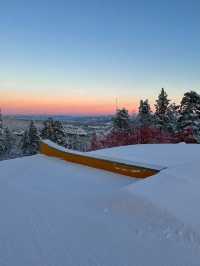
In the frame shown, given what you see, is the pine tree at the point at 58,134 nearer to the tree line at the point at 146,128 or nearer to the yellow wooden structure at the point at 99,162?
the tree line at the point at 146,128

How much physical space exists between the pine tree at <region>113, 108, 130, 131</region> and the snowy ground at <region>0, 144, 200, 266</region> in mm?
26300

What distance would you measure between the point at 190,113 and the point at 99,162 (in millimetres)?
18724

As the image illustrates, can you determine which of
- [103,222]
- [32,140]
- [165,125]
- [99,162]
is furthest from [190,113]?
[103,222]

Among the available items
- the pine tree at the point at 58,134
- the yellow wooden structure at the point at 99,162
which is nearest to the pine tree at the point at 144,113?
the pine tree at the point at 58,134

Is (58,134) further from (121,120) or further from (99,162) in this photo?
(99,162)

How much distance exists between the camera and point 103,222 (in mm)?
3559

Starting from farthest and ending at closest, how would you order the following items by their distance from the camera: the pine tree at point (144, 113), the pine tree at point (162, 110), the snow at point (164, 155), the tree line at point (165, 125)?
the pine tree at point (144, 113) → the pine tree at point (162, 110) → the tree line at point (165, 125) → the snow at point (164, 155)

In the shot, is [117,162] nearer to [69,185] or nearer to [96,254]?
[69,185]

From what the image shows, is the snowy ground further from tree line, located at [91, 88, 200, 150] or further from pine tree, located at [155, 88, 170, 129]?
pine tree, located at [155, 88, 170, 129]

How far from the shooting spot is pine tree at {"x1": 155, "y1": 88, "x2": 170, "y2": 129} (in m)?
30.4

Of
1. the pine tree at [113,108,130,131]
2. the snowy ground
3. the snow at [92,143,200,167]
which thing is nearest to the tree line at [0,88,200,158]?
the pine tree at [113,108,130,131]

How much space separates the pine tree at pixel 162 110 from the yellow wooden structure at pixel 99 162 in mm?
22710

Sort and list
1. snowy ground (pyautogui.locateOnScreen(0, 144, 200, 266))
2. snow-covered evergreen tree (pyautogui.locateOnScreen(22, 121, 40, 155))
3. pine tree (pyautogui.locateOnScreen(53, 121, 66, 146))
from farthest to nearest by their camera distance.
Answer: snow-covered evergreen tree (pyautogui.locateOnScreen(22, 121, 40, 155)) < pine tree (pyautogui.locateOnScreen(53, 121, 66, 146)) < snowy ground (pyautogui.locateOnScreen(0, 144, 200, 266))

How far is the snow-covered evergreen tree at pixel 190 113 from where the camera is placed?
75.6 ft
